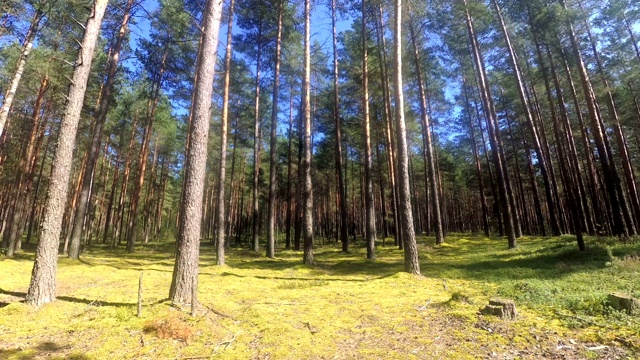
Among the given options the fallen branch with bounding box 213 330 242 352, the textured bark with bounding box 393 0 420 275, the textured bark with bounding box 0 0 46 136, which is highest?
the textured bark with bounding box 0 0 46 136

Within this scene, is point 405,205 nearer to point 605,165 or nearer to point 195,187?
Result: point 195,187

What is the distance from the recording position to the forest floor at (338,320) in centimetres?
432

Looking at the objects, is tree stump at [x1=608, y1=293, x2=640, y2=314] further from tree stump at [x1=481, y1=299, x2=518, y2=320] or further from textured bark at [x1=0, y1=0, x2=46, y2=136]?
textured bark at [x1=0, y1=0, x2=46, y2=136]

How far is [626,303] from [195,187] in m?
8.24

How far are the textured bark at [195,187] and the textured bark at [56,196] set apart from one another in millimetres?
2701

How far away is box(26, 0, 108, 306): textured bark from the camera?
20.0 ft

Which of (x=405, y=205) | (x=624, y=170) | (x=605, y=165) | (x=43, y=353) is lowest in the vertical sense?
(x=43, y=353)

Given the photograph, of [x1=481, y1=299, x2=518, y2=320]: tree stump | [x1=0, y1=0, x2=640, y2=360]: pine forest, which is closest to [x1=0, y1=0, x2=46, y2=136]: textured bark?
[x1=0, y1=0, x2=640, y2=360]: pine forest

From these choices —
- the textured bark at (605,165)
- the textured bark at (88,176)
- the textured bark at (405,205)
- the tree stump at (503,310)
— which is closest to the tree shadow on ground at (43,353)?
the tree stump at (503,310)

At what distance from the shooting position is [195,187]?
6074 millimetres

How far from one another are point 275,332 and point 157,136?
2913 centimetres

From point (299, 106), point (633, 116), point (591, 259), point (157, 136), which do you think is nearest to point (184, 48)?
point (299, 106)

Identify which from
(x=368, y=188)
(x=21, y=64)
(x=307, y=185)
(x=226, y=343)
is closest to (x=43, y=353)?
Answer: (x=226, y=343)

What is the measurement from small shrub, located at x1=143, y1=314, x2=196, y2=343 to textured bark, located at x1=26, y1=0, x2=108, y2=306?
9.80ft
